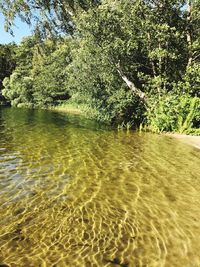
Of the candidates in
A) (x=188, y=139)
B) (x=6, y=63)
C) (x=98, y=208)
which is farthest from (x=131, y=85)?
(x=6, y=63)

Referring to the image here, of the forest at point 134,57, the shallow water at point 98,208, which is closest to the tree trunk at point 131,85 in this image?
the forest at point 134,57

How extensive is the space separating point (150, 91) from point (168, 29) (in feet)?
14.5

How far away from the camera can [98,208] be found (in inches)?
263

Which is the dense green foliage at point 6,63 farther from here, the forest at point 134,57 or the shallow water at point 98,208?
the shallow water at point 98,208

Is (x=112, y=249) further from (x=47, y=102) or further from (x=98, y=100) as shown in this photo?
(x=47, y=102)

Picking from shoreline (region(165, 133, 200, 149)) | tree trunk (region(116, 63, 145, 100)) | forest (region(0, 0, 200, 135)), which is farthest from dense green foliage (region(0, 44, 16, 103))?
shoreline (region(165, 133, 200, 149))

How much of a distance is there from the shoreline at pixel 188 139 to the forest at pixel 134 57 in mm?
938

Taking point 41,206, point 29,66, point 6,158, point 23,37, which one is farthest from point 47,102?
point 41,206

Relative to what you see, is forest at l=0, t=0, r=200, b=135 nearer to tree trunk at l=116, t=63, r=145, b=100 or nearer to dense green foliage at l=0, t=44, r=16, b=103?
tree trunk at l=116, t=63, r=145, b=100

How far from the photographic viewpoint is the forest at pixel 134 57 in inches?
803

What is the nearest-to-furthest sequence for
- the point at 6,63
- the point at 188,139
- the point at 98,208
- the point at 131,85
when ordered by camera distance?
the point at 98,208 < the point at 188,139 < the point at 131,85 < the point at 6,63

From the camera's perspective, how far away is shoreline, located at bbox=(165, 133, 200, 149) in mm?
15625

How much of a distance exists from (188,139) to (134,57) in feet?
29.2

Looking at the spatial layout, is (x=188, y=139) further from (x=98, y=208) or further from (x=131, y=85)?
(x=98, y=208)
